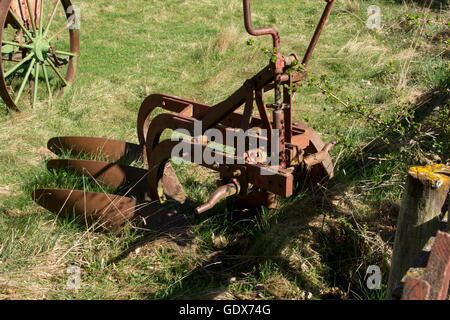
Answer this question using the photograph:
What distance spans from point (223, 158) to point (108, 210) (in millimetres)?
910

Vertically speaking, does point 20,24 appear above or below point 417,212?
above

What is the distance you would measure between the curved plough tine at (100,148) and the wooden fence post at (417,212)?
2296 mm

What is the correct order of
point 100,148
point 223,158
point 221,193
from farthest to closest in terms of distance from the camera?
1. point 100,148
2. point 223,158
3. point 221,193

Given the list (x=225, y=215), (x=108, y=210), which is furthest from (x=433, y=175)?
(x=108, y=210)

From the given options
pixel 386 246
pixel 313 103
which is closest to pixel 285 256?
pixel 386 246

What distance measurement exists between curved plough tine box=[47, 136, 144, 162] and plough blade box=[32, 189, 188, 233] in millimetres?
720

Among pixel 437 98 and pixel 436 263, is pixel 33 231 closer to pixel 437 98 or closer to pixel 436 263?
pixel 436 263

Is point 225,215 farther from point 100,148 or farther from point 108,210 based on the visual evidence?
point 100,148

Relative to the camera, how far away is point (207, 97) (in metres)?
5.46

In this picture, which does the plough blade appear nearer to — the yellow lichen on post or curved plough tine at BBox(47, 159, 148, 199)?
curved plough tine at BBox(47, 159, 148, 199)

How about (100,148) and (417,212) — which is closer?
(417,212)

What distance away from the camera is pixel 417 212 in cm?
209

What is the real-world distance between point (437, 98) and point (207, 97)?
2.48 m

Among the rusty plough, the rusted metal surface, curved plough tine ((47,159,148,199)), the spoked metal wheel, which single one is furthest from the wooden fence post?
the spoked metal wheel
